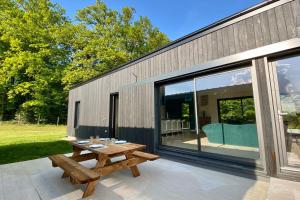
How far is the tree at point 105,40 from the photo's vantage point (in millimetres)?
16270

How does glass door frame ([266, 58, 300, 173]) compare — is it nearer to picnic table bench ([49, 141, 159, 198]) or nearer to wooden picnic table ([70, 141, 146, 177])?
picnic table bench ([49, 141, 159, 198])

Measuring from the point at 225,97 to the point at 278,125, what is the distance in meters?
4.00

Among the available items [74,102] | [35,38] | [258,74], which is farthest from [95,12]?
[258,74]

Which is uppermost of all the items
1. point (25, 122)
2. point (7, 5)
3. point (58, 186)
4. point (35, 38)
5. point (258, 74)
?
point (7, 5)

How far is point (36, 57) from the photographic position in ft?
51.3

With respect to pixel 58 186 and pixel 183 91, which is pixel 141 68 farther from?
pixel 58 186

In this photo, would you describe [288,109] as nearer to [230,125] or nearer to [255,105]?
[255,105]

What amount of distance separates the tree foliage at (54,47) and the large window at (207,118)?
11796 mm

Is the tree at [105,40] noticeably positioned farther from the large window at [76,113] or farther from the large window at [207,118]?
the large window at [207,118]

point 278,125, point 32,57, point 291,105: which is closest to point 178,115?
point 278,125

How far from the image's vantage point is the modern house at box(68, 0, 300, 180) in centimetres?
276

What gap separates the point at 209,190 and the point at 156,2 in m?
13.2

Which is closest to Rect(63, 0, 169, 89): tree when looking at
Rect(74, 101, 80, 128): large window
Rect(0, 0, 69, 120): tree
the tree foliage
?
the tree foliage

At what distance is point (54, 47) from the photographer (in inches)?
679
